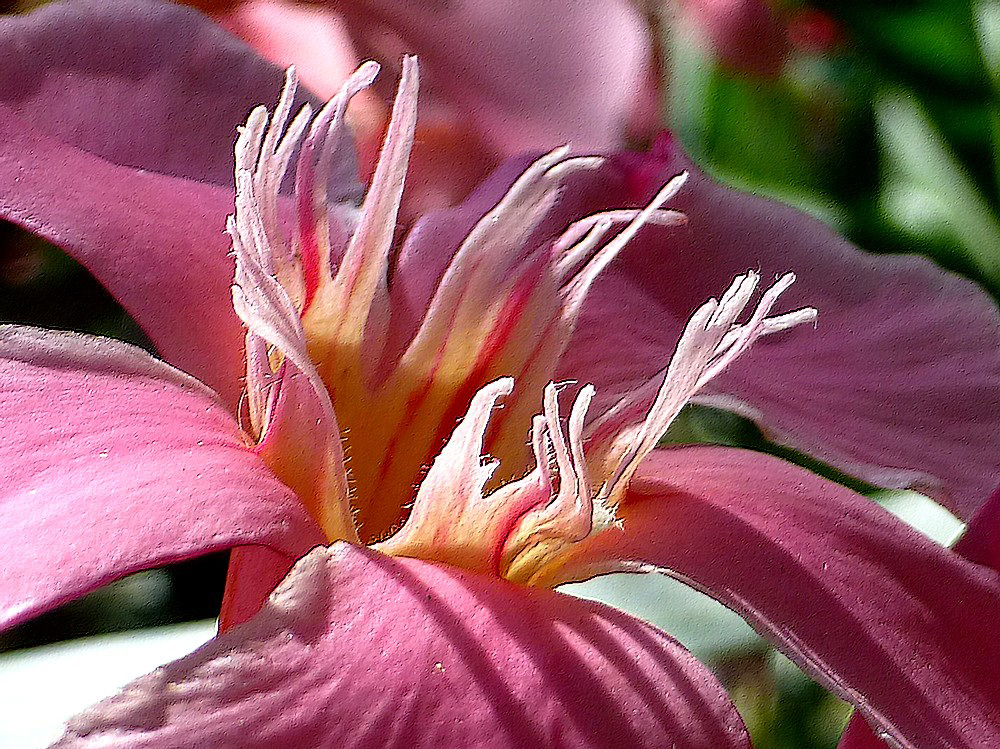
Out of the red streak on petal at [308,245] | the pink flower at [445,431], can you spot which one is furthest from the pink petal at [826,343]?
the red streak on petal at [308,245]

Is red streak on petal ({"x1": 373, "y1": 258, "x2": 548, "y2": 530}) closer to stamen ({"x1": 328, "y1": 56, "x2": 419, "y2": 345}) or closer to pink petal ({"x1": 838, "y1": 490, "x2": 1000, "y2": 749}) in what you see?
stamen ({"x1": 328, "y1": 56, "x2": 419, "y2": 345})

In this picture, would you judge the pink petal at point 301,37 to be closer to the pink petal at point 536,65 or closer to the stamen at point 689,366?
the pink petal at point 536,65

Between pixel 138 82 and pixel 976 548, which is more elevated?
pixel 138 82

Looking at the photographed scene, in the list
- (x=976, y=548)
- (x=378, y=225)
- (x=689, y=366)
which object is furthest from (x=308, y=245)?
(x=976, y=548)

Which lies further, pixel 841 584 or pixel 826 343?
pixel 826 343

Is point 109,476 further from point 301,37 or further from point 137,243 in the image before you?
point 301,37

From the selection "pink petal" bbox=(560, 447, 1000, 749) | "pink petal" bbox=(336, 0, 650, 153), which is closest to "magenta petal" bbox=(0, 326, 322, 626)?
"pink petal" bbox=(560, 447, 1000, 749)
